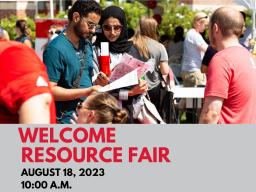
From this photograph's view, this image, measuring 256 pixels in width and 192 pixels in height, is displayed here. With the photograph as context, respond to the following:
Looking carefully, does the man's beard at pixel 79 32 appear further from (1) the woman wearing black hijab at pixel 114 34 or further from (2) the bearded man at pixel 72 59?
(1) the woman wearing black hijab at pixel 114 34

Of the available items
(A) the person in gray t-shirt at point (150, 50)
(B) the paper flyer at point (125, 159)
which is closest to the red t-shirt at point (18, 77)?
(B) the paper flyer at point (125, 159)

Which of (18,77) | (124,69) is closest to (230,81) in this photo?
(124,69)

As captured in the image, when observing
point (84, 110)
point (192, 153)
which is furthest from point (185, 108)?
point (192, 153)

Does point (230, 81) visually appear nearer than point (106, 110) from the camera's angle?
No

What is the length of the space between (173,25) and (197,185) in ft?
51.8

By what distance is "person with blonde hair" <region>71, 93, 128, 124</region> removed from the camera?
12.6 ft

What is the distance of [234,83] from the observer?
4.52 m

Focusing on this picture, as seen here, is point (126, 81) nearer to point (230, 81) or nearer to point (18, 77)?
point (230, 81)

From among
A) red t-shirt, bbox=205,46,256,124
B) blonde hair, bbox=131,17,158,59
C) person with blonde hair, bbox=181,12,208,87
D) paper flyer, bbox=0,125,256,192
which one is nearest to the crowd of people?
red t-shirt, bbox=205,46,256,124

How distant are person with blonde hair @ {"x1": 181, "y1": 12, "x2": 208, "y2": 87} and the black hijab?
4.82m

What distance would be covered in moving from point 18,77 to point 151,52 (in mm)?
4985

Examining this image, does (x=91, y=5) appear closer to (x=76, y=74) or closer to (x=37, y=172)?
(x=76, y=74)

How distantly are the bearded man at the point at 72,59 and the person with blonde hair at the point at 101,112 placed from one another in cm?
112

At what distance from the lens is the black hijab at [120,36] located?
634 centimetres
